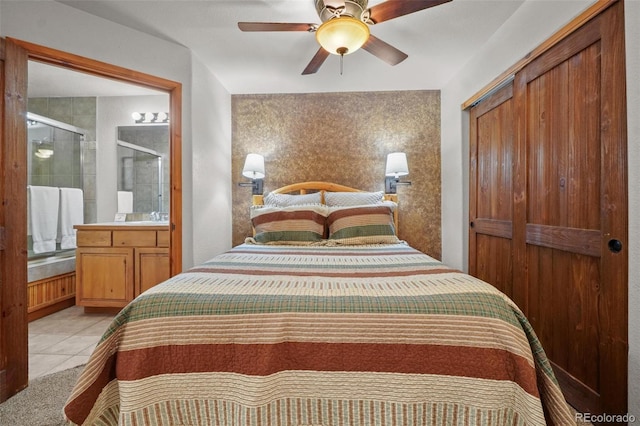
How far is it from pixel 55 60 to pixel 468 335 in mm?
2839

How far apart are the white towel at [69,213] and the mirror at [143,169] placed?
440mm

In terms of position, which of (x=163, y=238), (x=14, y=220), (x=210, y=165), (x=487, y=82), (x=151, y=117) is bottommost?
(x=163, y=238)

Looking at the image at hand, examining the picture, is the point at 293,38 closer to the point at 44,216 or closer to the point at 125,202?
the point at 125,202

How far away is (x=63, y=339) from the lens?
7.85ft

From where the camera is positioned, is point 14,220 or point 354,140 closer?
point 14,220

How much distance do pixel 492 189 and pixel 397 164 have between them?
944 mm

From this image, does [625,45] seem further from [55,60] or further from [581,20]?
[55,60]

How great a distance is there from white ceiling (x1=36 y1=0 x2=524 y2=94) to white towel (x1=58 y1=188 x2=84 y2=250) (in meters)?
1.22

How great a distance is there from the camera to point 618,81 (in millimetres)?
1296

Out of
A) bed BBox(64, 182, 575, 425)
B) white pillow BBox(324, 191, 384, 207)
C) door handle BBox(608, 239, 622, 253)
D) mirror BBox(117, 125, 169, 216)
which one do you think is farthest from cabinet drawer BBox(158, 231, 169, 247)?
door handle BBox(608, 239, 622, 253)

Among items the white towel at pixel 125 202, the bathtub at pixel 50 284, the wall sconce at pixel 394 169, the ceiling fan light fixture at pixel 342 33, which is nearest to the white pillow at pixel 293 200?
the wall sconce at pixel 394 169

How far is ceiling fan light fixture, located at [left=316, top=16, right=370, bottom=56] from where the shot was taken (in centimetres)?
149

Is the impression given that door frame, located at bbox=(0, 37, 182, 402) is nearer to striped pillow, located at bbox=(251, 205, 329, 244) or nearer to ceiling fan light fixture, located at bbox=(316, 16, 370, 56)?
striped pillow, located at bbox=(251, 205, 329, 244)

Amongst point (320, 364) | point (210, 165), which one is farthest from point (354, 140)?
point (320, 364)
